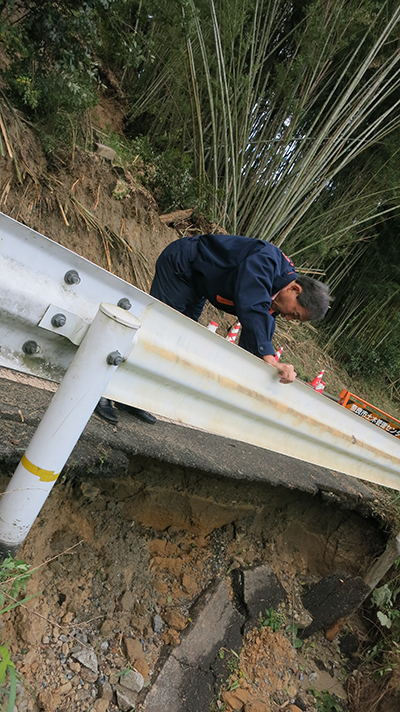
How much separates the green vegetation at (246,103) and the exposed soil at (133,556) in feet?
1.93

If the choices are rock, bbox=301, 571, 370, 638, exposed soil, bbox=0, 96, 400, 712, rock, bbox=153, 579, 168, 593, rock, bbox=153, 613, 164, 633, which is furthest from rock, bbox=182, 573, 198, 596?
rock, bbox=301, 571, 370, 638

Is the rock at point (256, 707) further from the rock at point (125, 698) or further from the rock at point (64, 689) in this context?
the rock at point (64, 689)

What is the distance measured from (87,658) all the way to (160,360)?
51.5 inches

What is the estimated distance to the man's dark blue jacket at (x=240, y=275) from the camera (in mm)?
2340

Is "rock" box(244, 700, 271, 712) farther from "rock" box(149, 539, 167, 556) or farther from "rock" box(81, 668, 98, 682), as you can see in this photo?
"rock" box(81, 668, 98, 682)

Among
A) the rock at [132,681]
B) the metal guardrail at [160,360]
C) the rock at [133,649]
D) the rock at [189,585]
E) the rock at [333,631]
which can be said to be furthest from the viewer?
the rock at [333,631]

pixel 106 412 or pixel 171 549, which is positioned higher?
pixel 106 412

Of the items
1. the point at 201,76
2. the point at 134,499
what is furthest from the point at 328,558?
the point at 201,76

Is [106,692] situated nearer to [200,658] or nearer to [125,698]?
[125,698]

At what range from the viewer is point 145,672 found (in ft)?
6.48

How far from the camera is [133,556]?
2328mm

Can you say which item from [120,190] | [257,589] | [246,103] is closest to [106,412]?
[257,589]

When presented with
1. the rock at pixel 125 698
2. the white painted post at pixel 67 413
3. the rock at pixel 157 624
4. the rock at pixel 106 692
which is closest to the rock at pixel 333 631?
the rock at pixel 157 624

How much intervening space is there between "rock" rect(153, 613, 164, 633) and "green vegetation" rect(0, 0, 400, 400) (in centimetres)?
358
